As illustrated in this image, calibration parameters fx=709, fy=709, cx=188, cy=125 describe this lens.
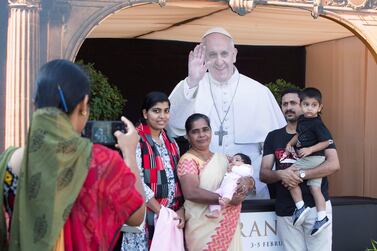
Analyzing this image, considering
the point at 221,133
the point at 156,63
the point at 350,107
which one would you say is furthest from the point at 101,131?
the point at 156,63

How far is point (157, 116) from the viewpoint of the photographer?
14.5 feet

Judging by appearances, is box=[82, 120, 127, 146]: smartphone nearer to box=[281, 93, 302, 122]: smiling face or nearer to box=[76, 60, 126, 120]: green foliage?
box=[281, 93, 302, 122]: smiling face

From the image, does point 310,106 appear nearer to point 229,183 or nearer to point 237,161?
point 237,161

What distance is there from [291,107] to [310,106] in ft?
1.21

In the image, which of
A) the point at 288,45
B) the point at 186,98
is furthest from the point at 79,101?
the point at 288,45

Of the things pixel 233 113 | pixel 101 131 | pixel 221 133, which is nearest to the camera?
pixel 101 131

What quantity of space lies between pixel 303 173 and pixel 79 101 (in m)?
2.64

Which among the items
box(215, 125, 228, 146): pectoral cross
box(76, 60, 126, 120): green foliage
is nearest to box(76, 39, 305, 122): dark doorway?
box(76, 60, 126, 120): green foliage

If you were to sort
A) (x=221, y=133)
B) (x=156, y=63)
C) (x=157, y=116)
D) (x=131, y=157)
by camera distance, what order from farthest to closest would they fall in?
1. (x=156, y=63)
2. (x=221, y=133)
3. (x=157, y=116)
4. (x=131, y=157)

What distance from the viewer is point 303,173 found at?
454 cm

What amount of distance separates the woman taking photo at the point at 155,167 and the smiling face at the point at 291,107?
0.85 m

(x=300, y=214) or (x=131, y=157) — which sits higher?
(x=131, y=157)

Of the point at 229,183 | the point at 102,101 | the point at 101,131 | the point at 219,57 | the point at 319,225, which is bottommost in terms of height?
the point at 319,225

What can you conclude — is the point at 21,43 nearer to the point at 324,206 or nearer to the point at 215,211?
the point at 215,211
